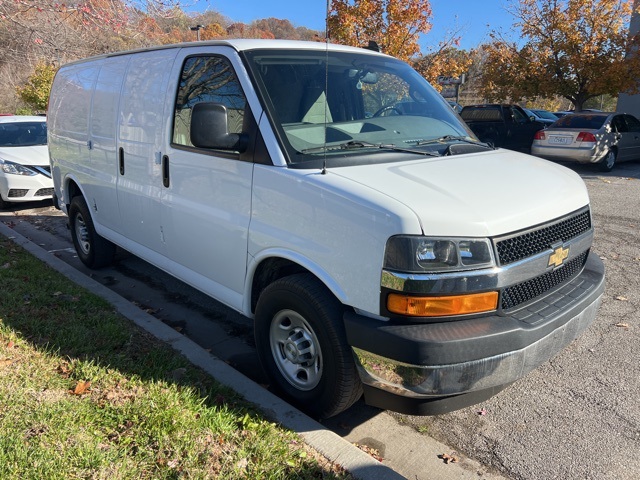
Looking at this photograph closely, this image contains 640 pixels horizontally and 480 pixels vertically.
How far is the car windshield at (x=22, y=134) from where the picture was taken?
33.0 feet

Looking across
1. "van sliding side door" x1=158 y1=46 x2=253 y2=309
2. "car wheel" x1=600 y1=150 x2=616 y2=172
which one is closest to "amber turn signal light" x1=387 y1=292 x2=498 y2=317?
"van sliding side door" x1=158 y1=46 x2=253 y2=309

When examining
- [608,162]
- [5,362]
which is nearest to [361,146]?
[5,362]

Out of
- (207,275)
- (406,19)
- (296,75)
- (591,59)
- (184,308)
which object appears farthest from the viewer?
(591,59)

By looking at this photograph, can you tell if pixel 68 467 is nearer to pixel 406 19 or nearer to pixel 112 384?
pixel 112 384

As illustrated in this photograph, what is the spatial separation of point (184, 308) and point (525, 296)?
331cm

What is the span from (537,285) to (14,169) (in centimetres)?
921

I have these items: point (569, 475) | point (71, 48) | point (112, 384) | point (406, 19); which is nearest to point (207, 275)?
point (112, 384)

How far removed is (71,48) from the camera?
7.75 m

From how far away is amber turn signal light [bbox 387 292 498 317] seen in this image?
8.30ft

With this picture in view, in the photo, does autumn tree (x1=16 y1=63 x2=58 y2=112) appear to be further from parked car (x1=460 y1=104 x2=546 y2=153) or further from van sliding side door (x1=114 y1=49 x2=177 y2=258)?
van sliding side door (x1=114 y1=49 x2=177 y2=258)

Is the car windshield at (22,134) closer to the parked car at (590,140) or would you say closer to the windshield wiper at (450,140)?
the windshield wiper at (450,140)

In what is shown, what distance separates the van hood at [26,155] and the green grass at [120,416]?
6.23 m

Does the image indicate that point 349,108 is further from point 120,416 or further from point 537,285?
point 120,416

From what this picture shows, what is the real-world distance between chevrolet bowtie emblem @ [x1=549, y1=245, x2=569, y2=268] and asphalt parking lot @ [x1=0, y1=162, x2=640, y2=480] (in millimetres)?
1043
